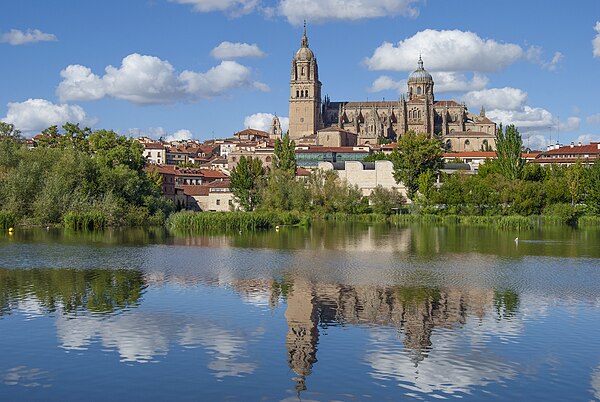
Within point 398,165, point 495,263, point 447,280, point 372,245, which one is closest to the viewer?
point 447,280

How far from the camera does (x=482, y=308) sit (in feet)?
62.9

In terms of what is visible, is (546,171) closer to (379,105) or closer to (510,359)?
(510,359)

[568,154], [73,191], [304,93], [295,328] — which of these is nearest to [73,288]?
[295,328]

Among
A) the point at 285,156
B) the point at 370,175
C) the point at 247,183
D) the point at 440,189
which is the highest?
the point at 285,156

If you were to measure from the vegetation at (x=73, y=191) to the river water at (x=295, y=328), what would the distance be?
757 inches

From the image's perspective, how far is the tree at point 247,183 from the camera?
73438 mm

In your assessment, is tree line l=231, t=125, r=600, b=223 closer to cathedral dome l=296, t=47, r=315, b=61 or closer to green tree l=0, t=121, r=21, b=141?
green tree l=0, t=121, r=21, b=141

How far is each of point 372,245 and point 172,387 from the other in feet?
92.1

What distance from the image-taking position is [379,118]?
140 m

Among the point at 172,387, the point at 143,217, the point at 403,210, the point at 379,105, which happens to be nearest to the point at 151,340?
the point at 172,387

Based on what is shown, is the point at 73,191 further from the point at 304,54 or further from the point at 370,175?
the point at 304,54

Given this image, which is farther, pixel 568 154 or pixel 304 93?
pixel 304 93

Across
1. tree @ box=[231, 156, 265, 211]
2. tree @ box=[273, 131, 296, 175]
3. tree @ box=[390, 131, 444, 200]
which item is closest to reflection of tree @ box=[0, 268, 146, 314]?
tree @ box=[231, 156, 265, 211]

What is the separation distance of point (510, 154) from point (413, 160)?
10.8m
